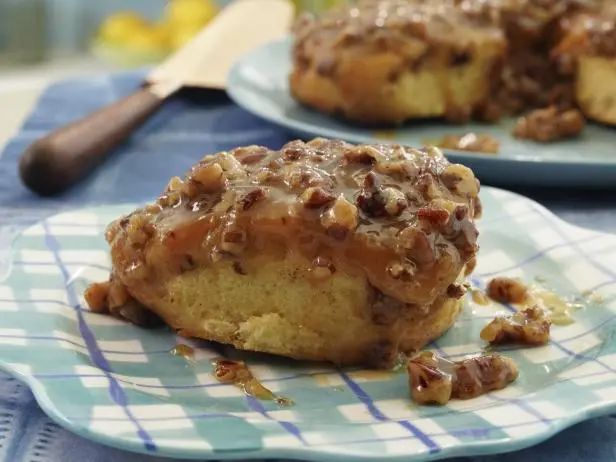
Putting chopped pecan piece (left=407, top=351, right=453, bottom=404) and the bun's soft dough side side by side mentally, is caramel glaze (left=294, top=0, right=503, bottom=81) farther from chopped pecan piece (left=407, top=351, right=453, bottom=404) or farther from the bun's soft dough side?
chopped pecan piece (left=407, top=351, right=453, bottom=404)

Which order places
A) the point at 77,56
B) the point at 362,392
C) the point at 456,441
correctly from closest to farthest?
the point at 456,441, the point at 362,392, the point at 77,56

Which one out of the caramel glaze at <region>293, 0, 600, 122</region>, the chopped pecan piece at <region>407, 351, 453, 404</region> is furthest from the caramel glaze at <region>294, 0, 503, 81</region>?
the chopped pecan piece at <region>407, 351, 453, 404</region>

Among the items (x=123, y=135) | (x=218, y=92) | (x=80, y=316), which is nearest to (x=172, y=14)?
(x=218, y=92)

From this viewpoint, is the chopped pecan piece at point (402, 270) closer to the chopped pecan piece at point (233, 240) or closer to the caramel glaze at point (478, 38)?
the chopped pecan piece at point (233, 240)

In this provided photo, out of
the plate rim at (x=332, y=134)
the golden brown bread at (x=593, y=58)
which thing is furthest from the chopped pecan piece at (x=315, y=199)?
the golden brown bread at (x=593, y=58)

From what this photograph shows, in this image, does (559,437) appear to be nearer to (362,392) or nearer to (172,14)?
(362,392)

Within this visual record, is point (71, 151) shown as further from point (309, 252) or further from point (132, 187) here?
point (309, 252)
